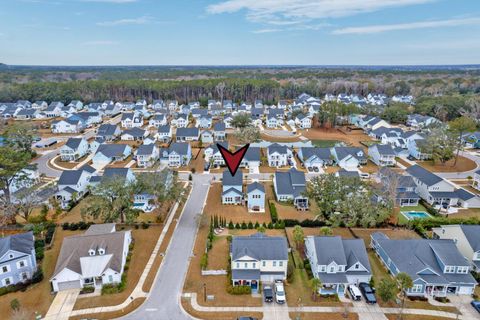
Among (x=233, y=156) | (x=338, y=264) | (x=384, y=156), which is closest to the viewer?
(x=233, y=156)

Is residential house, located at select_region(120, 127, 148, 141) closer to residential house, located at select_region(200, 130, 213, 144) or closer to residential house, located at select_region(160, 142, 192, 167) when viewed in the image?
residential house, located at select_region(200, 130, 213, 144)

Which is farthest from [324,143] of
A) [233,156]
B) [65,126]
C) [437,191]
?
[65,126]

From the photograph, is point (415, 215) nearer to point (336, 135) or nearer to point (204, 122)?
point (336, 135)

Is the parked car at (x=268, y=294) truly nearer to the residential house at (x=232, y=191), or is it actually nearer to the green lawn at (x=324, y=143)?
the residential house at (x=232, y=191)

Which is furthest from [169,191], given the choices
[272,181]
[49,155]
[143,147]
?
[49,155]

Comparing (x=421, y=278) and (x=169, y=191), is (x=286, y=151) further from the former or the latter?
(x=421, y=278)

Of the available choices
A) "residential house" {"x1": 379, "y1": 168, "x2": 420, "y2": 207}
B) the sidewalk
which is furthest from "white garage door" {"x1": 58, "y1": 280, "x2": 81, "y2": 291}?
"residential house" {"x1": 379, "y1": 168, "x2": 420, "y2": 207}

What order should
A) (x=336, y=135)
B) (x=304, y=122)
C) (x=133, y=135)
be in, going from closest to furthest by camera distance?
(x=133, y=135) → (x=336, y=135) → (x=304, y=122)
